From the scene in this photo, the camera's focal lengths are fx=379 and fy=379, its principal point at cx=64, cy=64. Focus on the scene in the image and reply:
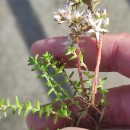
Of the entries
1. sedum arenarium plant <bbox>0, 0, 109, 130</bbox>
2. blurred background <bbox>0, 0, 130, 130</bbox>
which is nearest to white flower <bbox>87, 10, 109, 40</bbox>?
sedum arenarium plant <bbox>0, 0, 109, 130</bbox>

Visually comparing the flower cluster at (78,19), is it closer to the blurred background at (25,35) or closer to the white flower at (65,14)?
the white flower at (65,14)

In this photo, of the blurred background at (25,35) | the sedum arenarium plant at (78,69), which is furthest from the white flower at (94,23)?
the blurred background at (25,35)

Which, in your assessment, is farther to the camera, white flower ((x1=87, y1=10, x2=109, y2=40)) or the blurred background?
the blurred background

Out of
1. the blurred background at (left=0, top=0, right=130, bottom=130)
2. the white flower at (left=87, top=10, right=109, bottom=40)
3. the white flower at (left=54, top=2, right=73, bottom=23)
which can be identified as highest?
the white flower at (left=54, top=2, right=73, bottom=23)

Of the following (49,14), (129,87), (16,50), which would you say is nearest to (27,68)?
(16,50)

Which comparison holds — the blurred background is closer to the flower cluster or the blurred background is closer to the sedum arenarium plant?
the sedum arenarium plant

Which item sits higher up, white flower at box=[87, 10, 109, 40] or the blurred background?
white flower at box=[87, 10, 109, 40]
